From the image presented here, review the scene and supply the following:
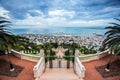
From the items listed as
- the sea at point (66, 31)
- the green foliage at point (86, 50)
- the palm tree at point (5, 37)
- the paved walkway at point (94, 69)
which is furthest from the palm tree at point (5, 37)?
the green foliage at point (86, 50)

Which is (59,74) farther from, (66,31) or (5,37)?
(66,31)

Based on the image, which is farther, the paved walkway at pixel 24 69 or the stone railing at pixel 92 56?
the stone railing at pixel 92 56

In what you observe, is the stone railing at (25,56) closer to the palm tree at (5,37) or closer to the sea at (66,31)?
the palm tree at (5,37)

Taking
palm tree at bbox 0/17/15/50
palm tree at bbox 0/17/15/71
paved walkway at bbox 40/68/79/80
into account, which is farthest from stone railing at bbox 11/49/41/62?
palm tree at bbox 0/17/15/50

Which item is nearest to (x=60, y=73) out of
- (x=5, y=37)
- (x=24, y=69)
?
(x=24, y=69)

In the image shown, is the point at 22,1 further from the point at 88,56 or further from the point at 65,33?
the point at 88,56

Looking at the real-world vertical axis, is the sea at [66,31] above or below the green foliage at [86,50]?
above

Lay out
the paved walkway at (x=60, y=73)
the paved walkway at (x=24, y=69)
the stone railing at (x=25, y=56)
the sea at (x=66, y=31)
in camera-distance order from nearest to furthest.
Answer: the paved walkway at (x=24, y=69), the paved walkway at (x=60, y=73), the stone railing at (x=25, y=56), the sea at (x=66, y=31)

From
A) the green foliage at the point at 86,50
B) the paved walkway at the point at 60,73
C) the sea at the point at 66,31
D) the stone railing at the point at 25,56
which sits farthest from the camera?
the sea at the point at 66,31
